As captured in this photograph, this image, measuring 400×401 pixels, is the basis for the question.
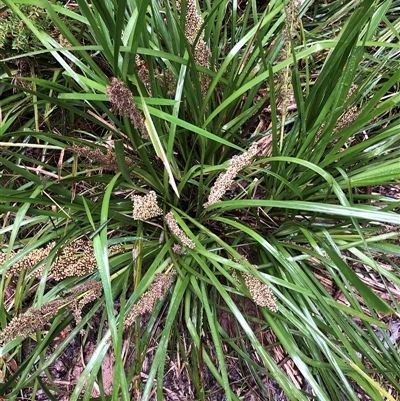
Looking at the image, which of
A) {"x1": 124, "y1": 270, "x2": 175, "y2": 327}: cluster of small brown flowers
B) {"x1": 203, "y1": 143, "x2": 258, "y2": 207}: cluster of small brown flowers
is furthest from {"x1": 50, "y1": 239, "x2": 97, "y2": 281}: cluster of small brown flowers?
{"x1": 203, "y1": 143, "x2": 258, "y2": 207}: cluster of small brown flowers

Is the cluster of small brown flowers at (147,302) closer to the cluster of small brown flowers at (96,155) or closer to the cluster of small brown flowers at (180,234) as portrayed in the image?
the cluster of small brown flowers at (180,234)

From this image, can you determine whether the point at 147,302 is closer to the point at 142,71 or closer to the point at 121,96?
the point at 121,96

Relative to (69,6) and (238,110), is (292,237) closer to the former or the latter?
(238,110)

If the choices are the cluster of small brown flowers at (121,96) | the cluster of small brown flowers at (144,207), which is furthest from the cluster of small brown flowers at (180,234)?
the cluster of small brown flowers at (121,96)

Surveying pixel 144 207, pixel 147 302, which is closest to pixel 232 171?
pixel 144 207

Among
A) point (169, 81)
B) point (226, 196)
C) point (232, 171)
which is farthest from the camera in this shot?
point (226, 196)

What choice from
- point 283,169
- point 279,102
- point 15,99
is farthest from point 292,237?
point 15,99

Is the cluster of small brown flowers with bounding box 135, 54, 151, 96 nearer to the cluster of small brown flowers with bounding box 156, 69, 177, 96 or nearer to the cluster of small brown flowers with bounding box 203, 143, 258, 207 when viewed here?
the cluster of small brown flowers with bounding box 156, 69, 177, 96

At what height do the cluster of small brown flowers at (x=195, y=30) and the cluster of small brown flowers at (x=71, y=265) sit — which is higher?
the cluster of small brown flowers at (x=195, y=30)
